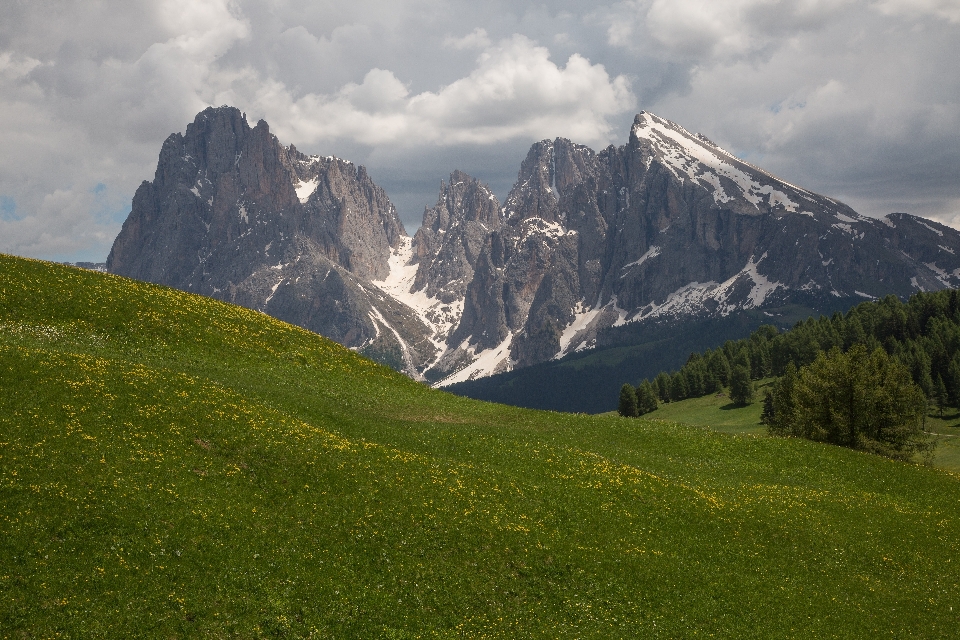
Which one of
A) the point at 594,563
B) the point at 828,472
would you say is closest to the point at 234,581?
the point at 594,563

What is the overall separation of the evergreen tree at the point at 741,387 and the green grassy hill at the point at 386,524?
145 m

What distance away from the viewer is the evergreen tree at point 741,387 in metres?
188

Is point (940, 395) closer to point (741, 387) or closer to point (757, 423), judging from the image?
point (757, 423)

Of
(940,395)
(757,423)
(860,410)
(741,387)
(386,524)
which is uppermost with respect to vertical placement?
(741,387)

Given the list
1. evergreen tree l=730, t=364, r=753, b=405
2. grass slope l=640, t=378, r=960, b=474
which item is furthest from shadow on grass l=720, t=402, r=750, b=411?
evergreen tree l=730, t=364, r=753, b=405

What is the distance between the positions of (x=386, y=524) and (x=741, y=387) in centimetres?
17443

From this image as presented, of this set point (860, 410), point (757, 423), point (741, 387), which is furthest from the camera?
point (741, 387)

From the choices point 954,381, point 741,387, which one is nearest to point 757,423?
point 741,387

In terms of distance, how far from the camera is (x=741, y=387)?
188625 millimetres

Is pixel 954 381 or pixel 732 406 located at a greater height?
pixel 954 381

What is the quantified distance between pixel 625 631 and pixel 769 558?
10.4 m

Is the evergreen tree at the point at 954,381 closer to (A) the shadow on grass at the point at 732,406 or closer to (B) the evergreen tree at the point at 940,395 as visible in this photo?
(B) the evergreen tree at the point at 940,395

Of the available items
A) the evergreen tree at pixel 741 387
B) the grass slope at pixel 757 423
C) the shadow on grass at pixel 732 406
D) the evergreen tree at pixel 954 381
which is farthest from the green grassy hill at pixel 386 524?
the shadow on grass at pixel 732 406

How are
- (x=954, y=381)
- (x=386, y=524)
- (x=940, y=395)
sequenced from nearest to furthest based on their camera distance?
1. (x=386, y=524)
2. (x=954, y=381)
3. (x=940, y=395)
